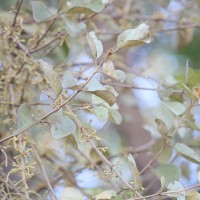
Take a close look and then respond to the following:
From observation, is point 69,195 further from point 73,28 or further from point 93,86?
point 73,28

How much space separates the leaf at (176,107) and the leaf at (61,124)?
7.6 inches

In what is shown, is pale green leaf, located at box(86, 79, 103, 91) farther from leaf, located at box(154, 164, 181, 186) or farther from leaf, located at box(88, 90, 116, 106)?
leaf, located at box(154, 164, 181, 186)

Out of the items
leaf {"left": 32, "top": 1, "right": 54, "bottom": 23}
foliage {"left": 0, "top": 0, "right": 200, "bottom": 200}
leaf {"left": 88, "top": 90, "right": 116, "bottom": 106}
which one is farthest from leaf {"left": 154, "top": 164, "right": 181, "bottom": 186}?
leaf {"left": 32, "top": 1, "right": 54, "bottom": 23}

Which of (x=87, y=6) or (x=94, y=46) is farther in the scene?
(x=87, y=6)

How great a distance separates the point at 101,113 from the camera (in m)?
0.64

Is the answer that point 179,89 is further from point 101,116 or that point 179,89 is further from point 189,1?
point 189,1

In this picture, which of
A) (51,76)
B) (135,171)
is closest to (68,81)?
(51,76)

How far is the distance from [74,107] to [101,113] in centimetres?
8

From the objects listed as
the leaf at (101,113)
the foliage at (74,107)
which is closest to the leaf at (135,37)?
the foliage at (74,107)

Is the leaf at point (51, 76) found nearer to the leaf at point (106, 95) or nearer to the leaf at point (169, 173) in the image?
the leaf at point (106, 95)

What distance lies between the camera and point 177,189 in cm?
55

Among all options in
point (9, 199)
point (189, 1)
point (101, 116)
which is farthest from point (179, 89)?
point (189, 1)

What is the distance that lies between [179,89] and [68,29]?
187 millimetres

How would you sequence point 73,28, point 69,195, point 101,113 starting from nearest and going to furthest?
1. point 69,195
2. point 101,113
3. point 73,28
